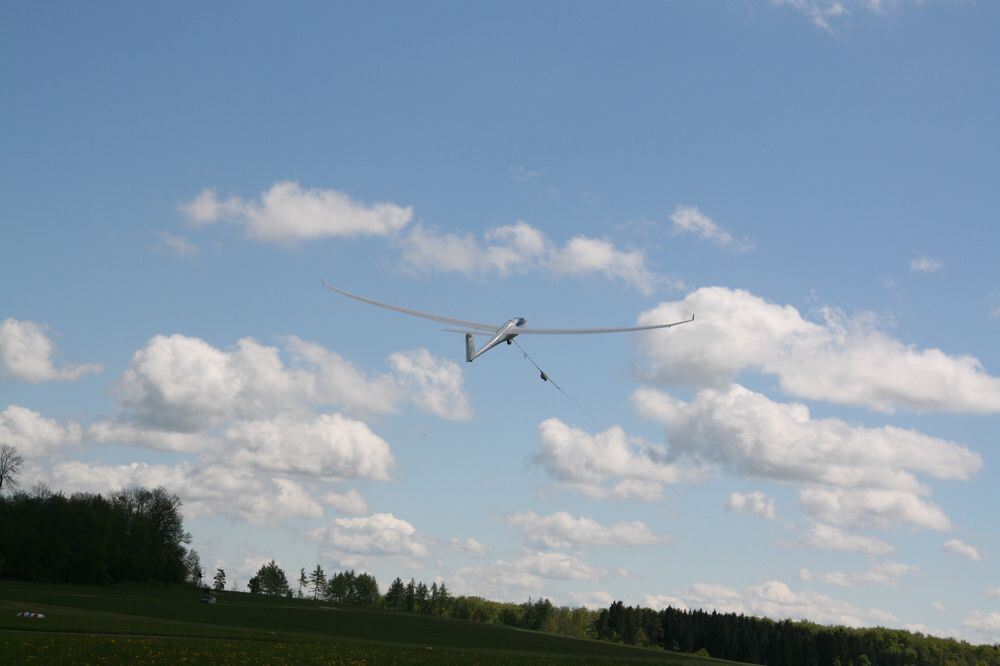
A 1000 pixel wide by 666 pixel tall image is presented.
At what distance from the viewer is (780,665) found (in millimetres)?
161250

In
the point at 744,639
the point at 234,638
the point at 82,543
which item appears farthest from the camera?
the point at 744,639

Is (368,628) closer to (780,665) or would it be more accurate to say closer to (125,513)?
(125,513)

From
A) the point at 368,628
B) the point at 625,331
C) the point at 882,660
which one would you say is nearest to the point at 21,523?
the point at 368,628

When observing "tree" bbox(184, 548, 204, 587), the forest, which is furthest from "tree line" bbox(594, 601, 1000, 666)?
"tree" bbox(184, 548, 204, 587)

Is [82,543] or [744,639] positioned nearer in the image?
[82,543]

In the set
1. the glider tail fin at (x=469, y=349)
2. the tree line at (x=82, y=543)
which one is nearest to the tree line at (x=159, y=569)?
the tree line at (x=82, y=543)

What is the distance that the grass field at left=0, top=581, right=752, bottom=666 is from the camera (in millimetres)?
36375

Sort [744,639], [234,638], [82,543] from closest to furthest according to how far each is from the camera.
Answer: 1. [234,638]
2. [82,543]
3. [744,639]

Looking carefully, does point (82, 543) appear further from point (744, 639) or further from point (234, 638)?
point (744, 639)

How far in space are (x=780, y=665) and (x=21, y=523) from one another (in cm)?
11752

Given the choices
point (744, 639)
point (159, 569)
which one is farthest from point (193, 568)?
point (744, 639)

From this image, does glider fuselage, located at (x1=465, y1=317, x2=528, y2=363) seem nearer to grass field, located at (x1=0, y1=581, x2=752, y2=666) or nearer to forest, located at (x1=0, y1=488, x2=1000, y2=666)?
grass field, located at (x1=0, y1=581, x2=752, y2=666)

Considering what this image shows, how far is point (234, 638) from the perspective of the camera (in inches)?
2026

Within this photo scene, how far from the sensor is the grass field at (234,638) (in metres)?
36.4
